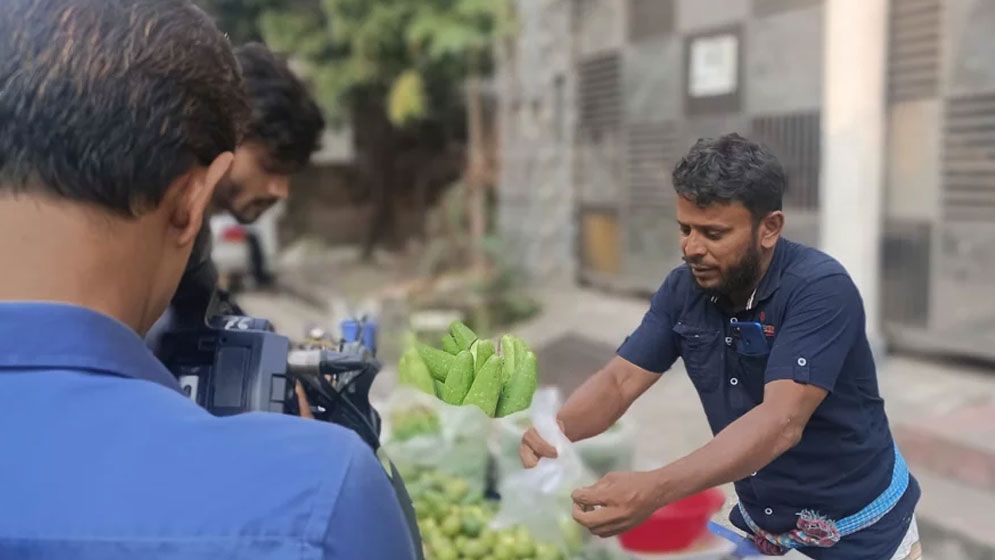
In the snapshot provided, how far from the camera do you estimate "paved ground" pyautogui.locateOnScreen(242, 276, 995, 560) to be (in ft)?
12.2

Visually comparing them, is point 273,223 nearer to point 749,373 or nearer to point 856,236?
point 856,236

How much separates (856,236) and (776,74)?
4.57ft

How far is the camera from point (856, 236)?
5125mm

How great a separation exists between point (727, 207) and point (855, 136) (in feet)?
12.2

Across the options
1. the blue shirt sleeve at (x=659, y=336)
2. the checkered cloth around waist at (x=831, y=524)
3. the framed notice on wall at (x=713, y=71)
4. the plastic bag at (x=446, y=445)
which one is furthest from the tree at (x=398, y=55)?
the checkered cloth around waist at (x=831, y=524)

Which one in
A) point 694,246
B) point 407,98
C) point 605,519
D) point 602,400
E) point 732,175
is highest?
point 407,98

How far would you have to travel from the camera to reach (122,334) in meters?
0.79

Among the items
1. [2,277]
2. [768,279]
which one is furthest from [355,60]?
[2,277]

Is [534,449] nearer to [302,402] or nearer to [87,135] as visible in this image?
[302,402]

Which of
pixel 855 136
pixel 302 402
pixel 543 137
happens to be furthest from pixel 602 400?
pixel 543 137

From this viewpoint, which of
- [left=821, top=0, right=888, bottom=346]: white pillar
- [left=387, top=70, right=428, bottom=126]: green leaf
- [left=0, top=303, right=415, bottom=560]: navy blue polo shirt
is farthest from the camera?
[left=387, top=70, right=428, bottom=126]: green leaf

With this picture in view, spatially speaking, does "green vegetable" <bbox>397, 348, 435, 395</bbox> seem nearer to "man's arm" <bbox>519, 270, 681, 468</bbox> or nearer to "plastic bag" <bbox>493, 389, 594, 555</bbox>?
"man's arm" <bbox>519, 270, 681, 468</bbox>

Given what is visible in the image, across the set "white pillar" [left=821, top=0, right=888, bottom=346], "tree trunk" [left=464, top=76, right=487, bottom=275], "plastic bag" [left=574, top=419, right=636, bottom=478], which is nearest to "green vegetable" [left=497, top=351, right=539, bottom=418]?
"plastic bag" [left=574, top=419, right=636, bottom=478]

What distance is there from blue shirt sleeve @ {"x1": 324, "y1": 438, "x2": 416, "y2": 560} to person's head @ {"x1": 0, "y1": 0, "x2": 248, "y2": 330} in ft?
0.84
